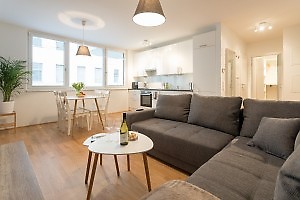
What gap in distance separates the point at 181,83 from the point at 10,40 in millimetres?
4799

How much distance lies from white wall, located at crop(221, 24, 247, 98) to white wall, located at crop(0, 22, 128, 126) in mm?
4670

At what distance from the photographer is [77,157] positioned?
7.91 ft

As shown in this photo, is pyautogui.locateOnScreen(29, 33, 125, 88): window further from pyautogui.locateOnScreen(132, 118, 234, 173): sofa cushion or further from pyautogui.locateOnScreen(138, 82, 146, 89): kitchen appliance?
pyautogui.locateOnScreen(132, 118, 234, 173): sofa cushion

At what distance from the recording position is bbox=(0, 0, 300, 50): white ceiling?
2.98 meters

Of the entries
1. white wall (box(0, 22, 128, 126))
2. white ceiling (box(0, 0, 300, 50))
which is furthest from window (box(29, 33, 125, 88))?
white ceiling (box(0, 0, 300, 50))

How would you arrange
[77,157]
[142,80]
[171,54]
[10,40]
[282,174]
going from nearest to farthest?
[282,174]
[77,157]
[10,40]
[171,54]
[142,80]

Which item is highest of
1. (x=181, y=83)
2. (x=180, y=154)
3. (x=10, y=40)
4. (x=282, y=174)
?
(x=10, y=40)

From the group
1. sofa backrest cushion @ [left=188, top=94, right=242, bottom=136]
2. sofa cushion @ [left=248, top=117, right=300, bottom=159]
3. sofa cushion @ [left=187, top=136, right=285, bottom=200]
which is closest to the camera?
sofa cushion @ [left=187, top=136, right=285, bottom=200]

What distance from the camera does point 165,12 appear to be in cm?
333

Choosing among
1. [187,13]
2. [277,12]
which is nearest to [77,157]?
[187,13]

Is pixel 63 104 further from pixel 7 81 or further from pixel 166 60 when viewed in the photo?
pixel 166 60

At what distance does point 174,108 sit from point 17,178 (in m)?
2.21

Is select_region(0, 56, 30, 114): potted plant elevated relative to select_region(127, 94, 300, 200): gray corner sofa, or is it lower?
elevated

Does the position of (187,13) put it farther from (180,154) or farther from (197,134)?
(180,154)
